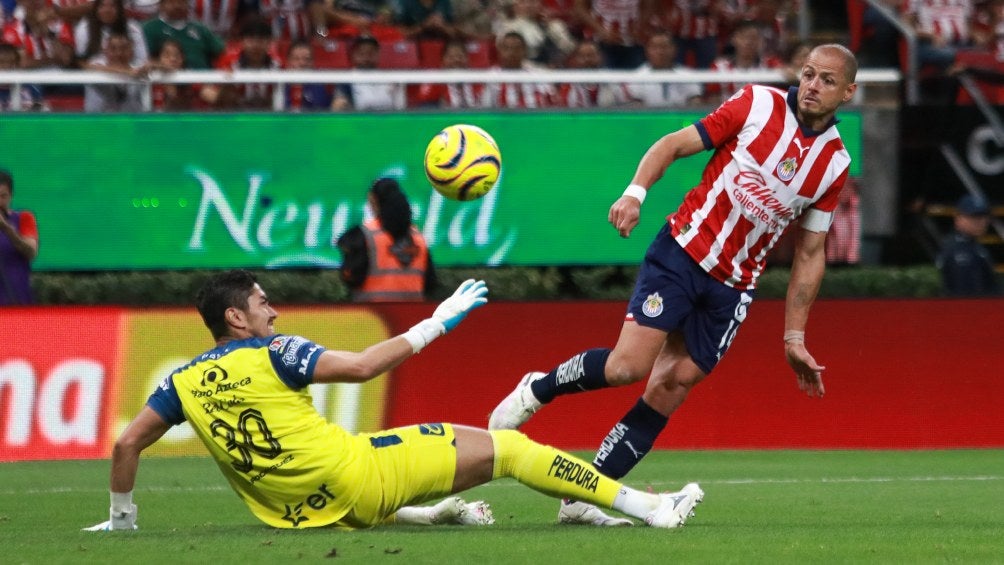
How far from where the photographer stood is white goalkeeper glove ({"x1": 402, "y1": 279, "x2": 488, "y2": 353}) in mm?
6613

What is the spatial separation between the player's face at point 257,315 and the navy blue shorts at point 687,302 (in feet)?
5.67

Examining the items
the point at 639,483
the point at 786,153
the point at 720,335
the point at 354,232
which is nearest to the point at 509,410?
the point at 720,335

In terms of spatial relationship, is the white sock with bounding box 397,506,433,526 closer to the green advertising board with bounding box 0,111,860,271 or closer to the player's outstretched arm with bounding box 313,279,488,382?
the player's outstretched arm with bounding box 313,279,488,382

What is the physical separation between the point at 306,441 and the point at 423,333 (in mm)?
677

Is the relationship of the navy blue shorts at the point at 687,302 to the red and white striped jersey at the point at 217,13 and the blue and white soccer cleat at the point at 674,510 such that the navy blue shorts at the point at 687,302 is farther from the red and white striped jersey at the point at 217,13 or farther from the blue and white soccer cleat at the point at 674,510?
the red and white striped jersey at the point at 217,13

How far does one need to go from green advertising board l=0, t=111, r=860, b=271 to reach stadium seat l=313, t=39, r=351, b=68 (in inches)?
32.3

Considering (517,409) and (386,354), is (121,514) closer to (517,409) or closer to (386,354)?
(386,354)

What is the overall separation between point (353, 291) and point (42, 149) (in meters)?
4.05

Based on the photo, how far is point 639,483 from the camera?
10047 millimetres

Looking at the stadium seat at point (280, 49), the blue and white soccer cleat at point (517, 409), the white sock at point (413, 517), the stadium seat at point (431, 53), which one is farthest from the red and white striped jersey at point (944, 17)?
the white sock at point (413, 517)

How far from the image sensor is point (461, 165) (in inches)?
332

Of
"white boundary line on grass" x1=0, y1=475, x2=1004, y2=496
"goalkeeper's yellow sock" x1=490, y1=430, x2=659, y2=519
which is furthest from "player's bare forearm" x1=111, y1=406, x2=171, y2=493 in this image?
"white boundary line on grass" x1=0, y1=475, x2=1004, y2=496

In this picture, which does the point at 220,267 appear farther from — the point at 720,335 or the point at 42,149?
the point at 720,335

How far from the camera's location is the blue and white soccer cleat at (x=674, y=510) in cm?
702
